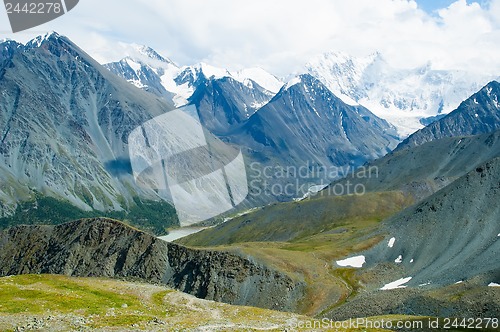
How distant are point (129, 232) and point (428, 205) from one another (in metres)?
99.4

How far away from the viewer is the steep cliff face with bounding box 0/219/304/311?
5153 inches

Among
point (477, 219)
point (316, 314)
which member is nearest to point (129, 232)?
point (316, 314)

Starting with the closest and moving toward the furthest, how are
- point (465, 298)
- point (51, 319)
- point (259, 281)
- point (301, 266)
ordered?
point (51, 319), point (465, 298), point (259, 281), point (301, 266)

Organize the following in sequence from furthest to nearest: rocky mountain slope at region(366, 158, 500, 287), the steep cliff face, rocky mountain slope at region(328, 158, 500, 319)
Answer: the steep cliff face
rocky mountain slope at region(366, 158, 500, 287)
rocky mountain slope at region(328, 158, 500, 319)

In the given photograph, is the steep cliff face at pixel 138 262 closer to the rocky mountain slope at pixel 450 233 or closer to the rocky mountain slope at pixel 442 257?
the rocky mountain slope at pixel 442 257

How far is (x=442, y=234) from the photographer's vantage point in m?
152

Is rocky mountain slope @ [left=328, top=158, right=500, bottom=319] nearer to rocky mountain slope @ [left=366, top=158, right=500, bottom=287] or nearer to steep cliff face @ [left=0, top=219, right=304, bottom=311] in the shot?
rocky mountain slope @ [left=366, top=158, right=500, bottom=287]

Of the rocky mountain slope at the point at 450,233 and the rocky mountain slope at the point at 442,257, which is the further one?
the rocky mountain slope at the point at 450,233

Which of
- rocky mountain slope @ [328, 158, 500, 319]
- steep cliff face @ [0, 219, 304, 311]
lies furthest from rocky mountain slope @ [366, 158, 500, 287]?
steep cliff face @ [0, 219, 304, 311]

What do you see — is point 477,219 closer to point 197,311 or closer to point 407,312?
point 407,312

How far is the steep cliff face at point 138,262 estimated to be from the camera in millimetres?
130875

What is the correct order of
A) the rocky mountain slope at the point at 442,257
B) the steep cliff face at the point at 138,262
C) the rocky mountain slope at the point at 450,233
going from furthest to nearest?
the steep cliff face at the point at 138,262
the rocky mountain slope at the point at 450,233
the rocky mountain slope at the point at 442,257

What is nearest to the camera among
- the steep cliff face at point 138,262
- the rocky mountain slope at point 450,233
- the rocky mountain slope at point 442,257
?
the rocky mountain slope at point 442,257

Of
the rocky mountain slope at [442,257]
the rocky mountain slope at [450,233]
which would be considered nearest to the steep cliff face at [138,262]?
the rocky mountain slope at [442,257]
